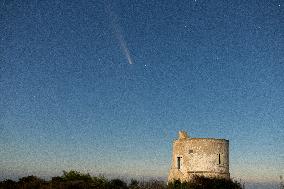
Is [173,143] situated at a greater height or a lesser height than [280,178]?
greater

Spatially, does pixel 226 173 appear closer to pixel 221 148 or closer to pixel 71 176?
pixel 221 148

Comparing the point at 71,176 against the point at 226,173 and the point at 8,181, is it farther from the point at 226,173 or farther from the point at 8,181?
the point at 226,173

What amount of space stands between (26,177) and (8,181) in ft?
4.41

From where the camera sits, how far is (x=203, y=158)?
30.8 m

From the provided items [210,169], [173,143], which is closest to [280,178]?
[210,169]

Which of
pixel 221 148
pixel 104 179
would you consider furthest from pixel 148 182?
pixel 221 148

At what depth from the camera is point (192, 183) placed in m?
28.2

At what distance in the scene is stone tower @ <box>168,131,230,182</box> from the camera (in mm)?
30781

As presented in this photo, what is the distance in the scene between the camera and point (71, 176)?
92.8 ft

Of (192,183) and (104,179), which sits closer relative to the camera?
(104,179)

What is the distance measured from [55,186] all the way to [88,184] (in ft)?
6.97

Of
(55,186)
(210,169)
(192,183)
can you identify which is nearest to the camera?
(55,186)

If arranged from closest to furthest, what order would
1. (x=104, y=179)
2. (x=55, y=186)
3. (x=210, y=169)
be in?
(x=55, y=186) < (x=104, y=179) < (x=210, y=169)

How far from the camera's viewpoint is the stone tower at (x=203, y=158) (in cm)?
3078
